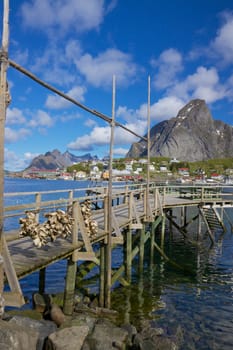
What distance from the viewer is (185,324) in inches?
443

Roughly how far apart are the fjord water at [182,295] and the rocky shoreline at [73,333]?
73 cm

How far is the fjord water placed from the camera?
1064cm

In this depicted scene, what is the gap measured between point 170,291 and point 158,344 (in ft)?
20.2

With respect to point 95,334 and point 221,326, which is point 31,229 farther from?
point 221,326

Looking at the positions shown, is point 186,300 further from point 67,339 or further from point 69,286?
point 67,339

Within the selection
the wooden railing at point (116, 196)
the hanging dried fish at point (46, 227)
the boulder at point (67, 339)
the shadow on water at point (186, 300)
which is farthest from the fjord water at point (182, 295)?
the hanging dried fish at point (46, 227)

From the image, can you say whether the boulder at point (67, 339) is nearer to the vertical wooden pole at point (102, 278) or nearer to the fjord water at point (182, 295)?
the fjord water at point (182, 295)

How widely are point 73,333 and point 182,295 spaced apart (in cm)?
846

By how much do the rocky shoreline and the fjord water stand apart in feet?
2.38

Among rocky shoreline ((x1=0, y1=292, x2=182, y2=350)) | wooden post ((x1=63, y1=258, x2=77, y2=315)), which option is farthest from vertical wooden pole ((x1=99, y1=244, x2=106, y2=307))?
wooden post ((x1=63, y1=258, x2=77, y2=315))

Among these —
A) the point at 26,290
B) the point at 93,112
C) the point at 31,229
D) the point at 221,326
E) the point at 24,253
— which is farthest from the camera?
the point at 26,290

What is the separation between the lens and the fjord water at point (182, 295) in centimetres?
1064

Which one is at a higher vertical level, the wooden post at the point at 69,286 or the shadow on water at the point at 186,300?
the wooden post at the point at 69,286

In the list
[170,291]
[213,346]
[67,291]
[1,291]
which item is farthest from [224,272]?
[1,291]
